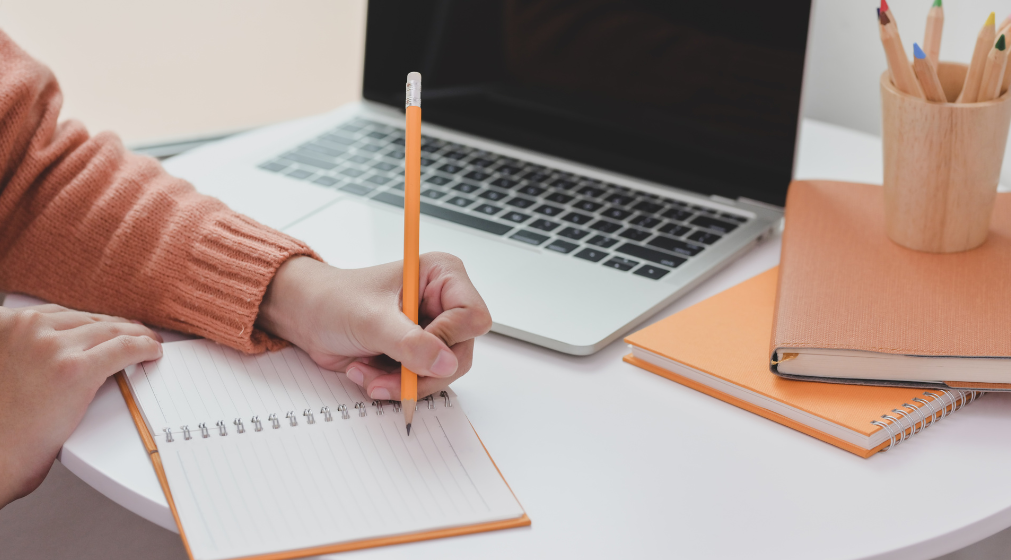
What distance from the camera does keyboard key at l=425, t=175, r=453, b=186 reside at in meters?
0.89

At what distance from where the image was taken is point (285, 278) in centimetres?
62

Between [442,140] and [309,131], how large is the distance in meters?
0.17

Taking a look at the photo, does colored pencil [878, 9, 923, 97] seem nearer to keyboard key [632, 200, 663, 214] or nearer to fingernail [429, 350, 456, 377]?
keyboard key [632, 200, 663, 214]

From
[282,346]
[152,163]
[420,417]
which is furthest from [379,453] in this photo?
[152,163]

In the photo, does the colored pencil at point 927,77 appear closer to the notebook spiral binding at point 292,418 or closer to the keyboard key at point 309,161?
the notebook spiral binding at point 292,418

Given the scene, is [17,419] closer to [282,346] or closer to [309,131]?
[282,346]

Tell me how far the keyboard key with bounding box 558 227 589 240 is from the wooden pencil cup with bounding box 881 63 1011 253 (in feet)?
0.85

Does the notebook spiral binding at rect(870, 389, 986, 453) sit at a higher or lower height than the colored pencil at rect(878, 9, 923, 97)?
lower

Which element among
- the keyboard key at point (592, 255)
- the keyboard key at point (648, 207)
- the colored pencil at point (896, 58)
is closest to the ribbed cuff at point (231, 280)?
the keyboard key at point (592, 255)

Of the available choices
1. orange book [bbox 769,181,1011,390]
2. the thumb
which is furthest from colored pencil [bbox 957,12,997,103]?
the thumb

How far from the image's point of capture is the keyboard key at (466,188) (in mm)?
866

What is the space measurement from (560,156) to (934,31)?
399 mm

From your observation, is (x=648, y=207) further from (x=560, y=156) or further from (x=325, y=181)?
(x=325, y=181)

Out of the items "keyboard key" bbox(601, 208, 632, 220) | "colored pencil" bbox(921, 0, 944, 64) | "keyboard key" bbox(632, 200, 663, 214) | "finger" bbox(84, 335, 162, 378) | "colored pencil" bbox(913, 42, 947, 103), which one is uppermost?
"colored pencil" bbox(921, 0, 944, 64)
